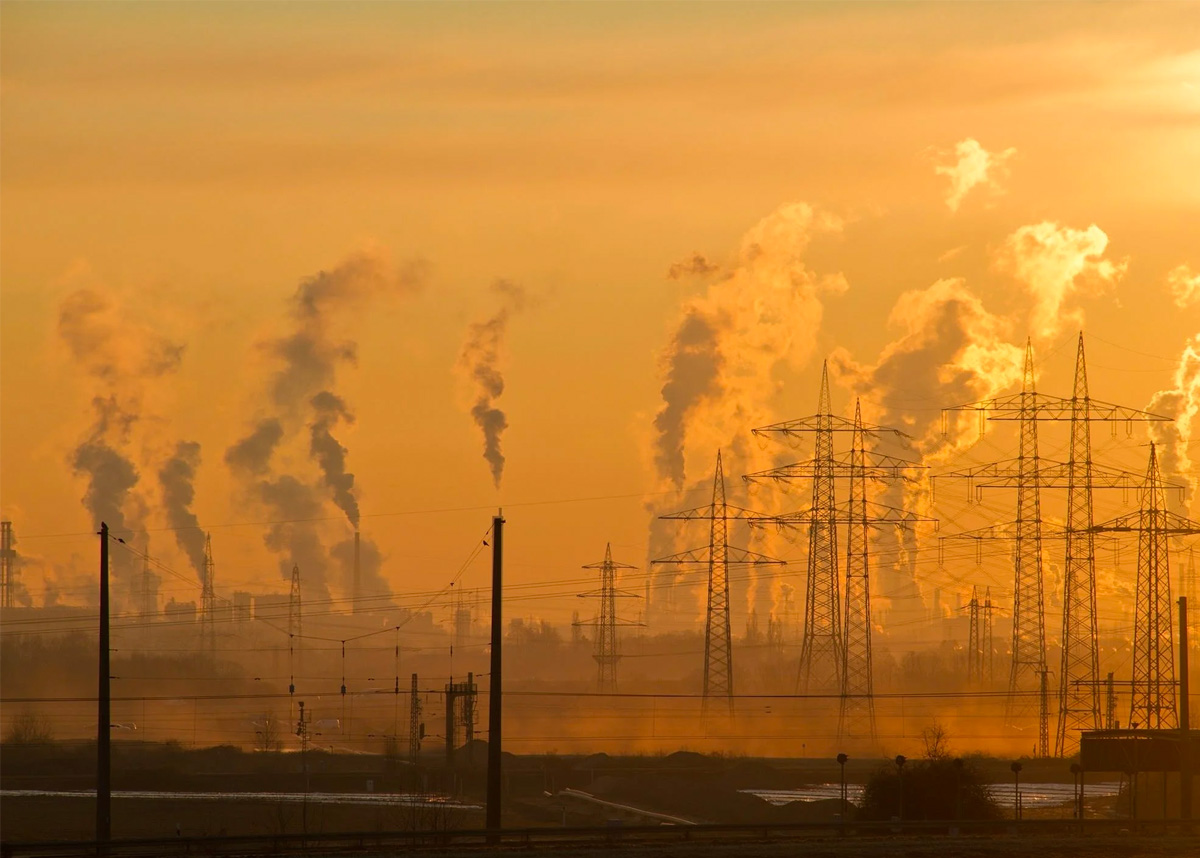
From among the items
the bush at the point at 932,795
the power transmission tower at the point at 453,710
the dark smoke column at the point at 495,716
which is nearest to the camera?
the dark smoke column at the point at 495,716

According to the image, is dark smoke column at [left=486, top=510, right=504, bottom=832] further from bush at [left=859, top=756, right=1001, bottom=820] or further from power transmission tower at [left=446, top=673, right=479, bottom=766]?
power transmission tower at [left=446, top=673, right=479, bottom=766]

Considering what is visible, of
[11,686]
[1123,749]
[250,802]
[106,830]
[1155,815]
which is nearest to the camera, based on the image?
[106,830]

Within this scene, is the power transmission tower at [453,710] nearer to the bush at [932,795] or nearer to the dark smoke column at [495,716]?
the bush at [932,795]

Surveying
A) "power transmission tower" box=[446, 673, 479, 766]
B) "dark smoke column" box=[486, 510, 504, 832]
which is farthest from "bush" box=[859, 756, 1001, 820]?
"power transmission tower" box=[446, 673, 479, 766]

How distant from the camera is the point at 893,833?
5362 cm

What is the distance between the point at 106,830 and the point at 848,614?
61.6m

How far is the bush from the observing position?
212 feet

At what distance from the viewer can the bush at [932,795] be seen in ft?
212

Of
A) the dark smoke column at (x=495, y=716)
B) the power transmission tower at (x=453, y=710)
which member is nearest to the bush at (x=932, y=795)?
the dark smoke column at (x=495, y=716)

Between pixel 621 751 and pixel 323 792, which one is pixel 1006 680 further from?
pixel 323 792

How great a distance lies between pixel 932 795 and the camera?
65438mm

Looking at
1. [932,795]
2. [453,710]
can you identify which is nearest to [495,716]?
[932,795]

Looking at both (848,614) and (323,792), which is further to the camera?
(848,614)

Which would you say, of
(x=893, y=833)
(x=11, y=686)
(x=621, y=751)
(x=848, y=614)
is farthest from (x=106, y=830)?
(x=11, y=686)
